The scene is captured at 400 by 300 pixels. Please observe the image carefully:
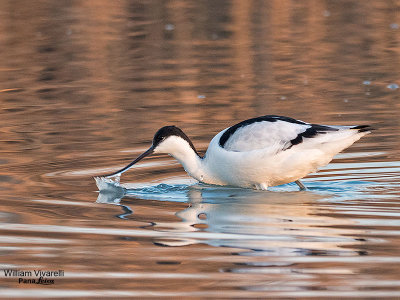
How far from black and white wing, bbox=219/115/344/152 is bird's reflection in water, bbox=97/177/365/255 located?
0.49 metres

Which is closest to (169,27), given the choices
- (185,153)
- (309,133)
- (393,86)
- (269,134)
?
(393,86)

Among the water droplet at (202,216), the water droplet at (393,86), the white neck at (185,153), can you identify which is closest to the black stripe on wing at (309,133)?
the white neck at (185,153)

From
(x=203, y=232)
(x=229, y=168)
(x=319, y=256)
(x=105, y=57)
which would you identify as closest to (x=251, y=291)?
(x=319, y=256)

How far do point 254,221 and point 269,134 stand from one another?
1.41m

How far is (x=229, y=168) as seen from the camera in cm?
917

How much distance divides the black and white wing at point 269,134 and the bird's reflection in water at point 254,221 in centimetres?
49

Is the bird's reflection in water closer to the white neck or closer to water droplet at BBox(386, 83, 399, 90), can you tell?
the white neck

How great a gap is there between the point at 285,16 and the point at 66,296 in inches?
744

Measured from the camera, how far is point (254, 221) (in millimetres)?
7879

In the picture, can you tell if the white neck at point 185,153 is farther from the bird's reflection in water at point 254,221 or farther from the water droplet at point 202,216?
the water droplet at point 202,216

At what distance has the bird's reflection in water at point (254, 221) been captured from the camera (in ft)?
22.8

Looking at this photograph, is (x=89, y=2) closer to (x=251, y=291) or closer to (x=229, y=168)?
(x=229, y=168)

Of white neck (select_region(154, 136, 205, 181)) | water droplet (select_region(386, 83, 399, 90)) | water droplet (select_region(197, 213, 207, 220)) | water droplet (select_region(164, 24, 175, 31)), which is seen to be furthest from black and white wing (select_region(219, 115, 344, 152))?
water droplet (select_region(164, 24, 175, 31))

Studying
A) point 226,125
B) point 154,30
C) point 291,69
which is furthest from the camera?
point 154,30
